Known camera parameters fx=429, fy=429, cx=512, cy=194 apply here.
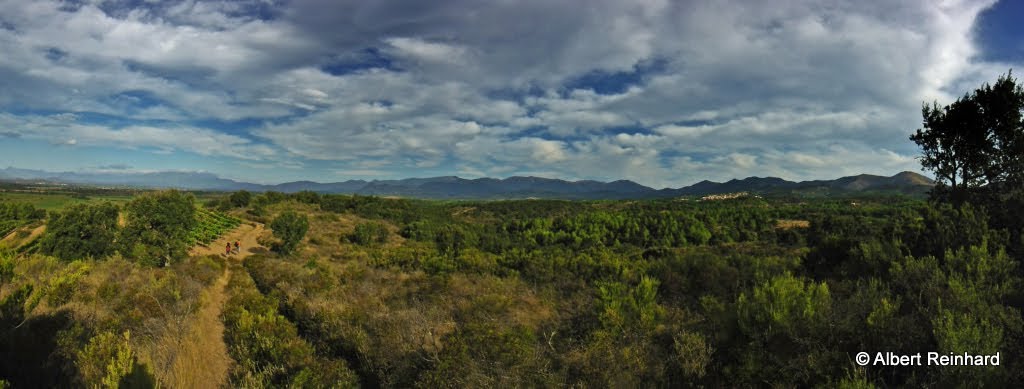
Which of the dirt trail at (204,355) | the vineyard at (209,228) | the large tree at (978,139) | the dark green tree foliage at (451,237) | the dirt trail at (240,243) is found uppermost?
the large tree at (978,139)

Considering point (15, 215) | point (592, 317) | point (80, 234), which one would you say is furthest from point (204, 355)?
point (15, 215)

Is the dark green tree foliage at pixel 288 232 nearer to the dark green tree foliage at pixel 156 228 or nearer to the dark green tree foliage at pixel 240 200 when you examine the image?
the dark green tree foliage at pixel 156 228

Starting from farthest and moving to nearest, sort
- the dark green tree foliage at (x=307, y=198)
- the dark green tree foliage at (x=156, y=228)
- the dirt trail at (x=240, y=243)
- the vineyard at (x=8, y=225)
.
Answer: the dark green tree foliage at (x=307, y=198) < the vineyard at (x=8, y=225) < the dirt trail at (x=240, y=243) < the dark green tree foliage at (x=156, y=228)

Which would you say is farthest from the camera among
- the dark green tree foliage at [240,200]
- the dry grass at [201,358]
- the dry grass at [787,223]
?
the dark green tree foliage at [240,200]

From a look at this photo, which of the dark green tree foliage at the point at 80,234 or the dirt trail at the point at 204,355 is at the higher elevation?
the dark green tree foliage at the point at 80,234

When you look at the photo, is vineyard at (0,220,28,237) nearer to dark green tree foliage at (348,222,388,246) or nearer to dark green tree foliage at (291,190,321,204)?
dark green tree foliage at (348,222,388,246)

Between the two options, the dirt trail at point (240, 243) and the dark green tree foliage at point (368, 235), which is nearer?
the dirt trail at point (240, 243)

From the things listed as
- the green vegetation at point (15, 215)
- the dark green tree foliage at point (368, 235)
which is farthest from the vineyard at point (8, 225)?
the dark green tree foliage at point (368, 235)

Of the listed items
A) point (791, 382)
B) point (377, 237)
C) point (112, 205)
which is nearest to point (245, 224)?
point (377, 237)
